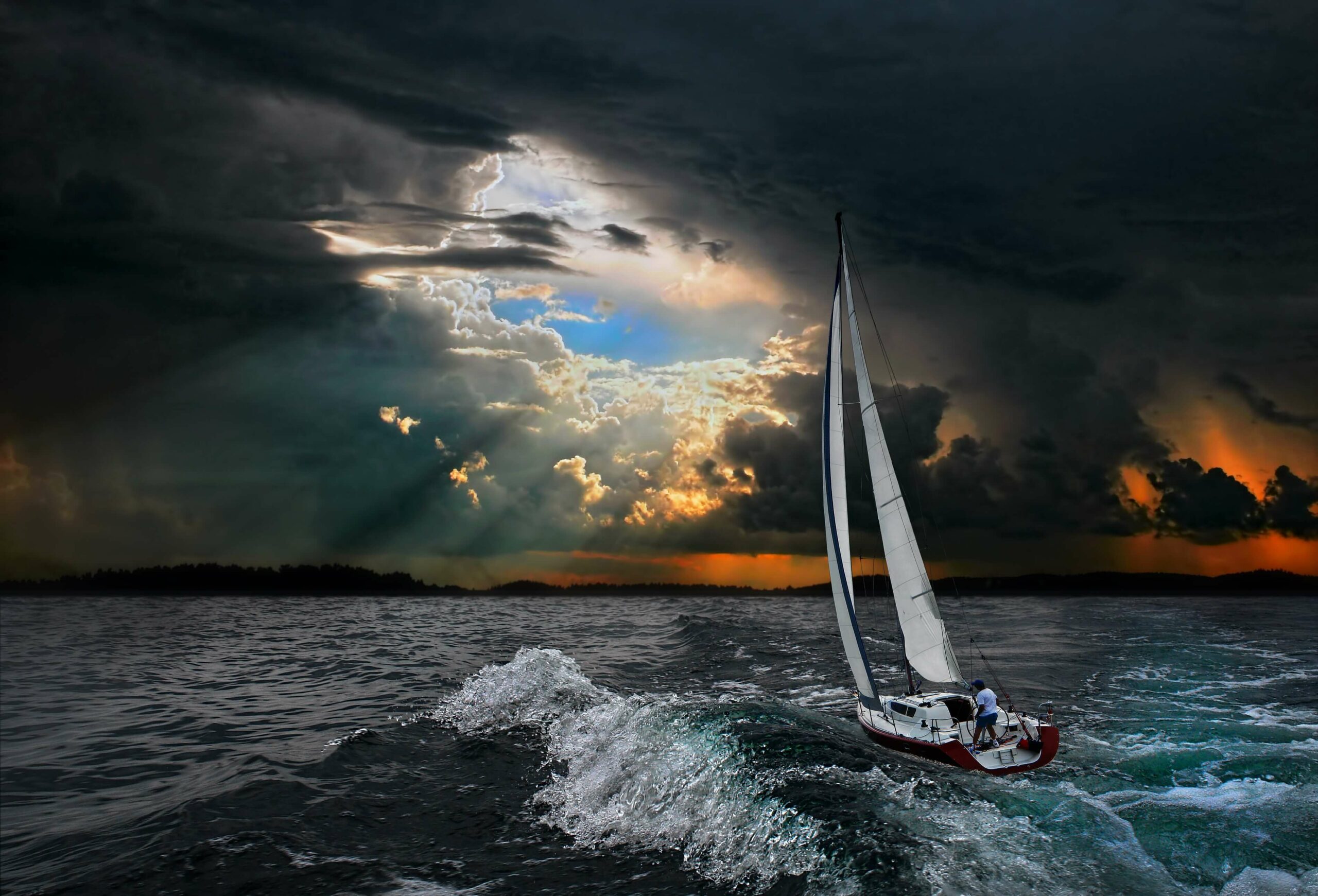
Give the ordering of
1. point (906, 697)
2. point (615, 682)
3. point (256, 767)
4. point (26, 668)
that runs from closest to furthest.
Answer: point (256, 767), point (906, 697), point (615, 682), point (26, 668)

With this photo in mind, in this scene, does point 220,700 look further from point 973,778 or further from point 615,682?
point 973,778

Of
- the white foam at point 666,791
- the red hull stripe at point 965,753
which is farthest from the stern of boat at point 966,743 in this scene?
the white foam at point 666,791

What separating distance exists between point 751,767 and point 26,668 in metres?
46.9

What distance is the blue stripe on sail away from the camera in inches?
893

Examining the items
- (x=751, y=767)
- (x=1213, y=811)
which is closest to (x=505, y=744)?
(x=751, y=767)

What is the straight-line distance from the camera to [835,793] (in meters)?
16.6

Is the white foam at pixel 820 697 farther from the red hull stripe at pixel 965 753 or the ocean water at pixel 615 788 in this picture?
the red hull stripe at pixel 965 753

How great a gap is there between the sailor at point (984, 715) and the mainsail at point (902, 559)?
2.57 meters

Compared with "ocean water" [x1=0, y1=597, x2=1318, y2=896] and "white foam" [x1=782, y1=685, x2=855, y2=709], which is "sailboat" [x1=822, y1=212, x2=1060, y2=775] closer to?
"ocean water" [x1=0, y1=597, x2=1318, y2=896]

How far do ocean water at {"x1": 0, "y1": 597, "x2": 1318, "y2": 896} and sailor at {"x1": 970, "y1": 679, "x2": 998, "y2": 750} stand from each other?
1.20m

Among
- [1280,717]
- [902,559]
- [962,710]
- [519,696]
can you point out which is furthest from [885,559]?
[1280,717]

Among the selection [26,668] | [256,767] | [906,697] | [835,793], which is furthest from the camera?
[26,668]

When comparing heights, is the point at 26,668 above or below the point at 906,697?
below

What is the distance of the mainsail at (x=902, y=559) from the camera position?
2330 centimetres
